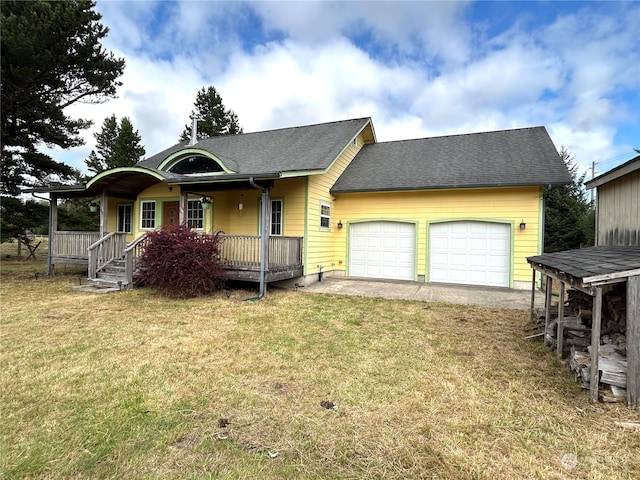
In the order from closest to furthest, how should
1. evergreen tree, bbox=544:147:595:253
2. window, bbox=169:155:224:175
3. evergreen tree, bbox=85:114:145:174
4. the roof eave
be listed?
the roof eave < window, bbox=169:155:224:175 < evergreen tree, bbox=544:147:595:253 < evergreen tree, bbox=85:114:145:174

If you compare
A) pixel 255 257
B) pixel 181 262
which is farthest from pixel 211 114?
pixel 181 262

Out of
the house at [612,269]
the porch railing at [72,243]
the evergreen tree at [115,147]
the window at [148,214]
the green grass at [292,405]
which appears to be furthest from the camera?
the evergreen tree at [115,147]

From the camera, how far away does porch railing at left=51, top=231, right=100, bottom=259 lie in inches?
411

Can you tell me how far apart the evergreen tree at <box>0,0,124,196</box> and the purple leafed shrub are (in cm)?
813

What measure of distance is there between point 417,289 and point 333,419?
6961 millimetres

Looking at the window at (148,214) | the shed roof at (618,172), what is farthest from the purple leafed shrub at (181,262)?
the shed roof at (618,172)

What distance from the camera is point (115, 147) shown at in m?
27.2

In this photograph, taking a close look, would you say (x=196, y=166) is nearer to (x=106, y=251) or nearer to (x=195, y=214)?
(x=195, y=214)

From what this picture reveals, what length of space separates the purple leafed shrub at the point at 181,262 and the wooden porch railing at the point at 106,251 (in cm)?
221

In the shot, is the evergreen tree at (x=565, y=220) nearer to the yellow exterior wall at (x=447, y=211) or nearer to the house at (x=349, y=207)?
the house at (x=349, y=207)

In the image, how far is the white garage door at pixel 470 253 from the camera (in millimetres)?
9484

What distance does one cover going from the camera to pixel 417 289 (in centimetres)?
915

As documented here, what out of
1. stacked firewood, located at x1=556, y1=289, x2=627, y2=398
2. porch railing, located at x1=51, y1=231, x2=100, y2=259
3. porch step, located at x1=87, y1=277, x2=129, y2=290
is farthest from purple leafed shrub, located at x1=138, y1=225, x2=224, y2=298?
stacked firewood, located at x1=556, y1=289, x2=627, y2=398

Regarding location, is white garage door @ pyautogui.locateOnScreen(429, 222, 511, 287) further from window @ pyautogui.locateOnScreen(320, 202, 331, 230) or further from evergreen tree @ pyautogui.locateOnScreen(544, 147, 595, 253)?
evergreen tree @ pyautogui.locateOnScreen(544, 147, 595, 253)
